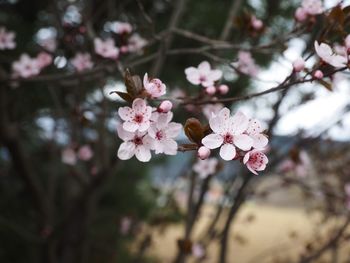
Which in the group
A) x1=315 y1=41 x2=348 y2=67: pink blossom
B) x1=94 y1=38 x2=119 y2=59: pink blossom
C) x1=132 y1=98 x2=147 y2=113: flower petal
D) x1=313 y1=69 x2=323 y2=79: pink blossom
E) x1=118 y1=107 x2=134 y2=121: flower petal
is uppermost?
x1=315 y1=41 x2=348 y2=67: pink blossom

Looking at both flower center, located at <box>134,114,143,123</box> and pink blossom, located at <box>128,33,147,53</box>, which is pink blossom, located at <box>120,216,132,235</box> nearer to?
pink blossom, located at <box>128,33,147,53</box>

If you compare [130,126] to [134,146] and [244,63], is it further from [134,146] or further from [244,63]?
[244,63]

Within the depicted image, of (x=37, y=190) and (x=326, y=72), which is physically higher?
(x=326, y=72)

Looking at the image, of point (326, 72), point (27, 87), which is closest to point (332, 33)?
point (326, 72)

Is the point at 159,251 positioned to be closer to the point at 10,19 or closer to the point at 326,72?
the point at 10,19

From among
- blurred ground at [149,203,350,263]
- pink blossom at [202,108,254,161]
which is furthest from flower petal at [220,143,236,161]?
blurred ground at [149,203,350,263]
